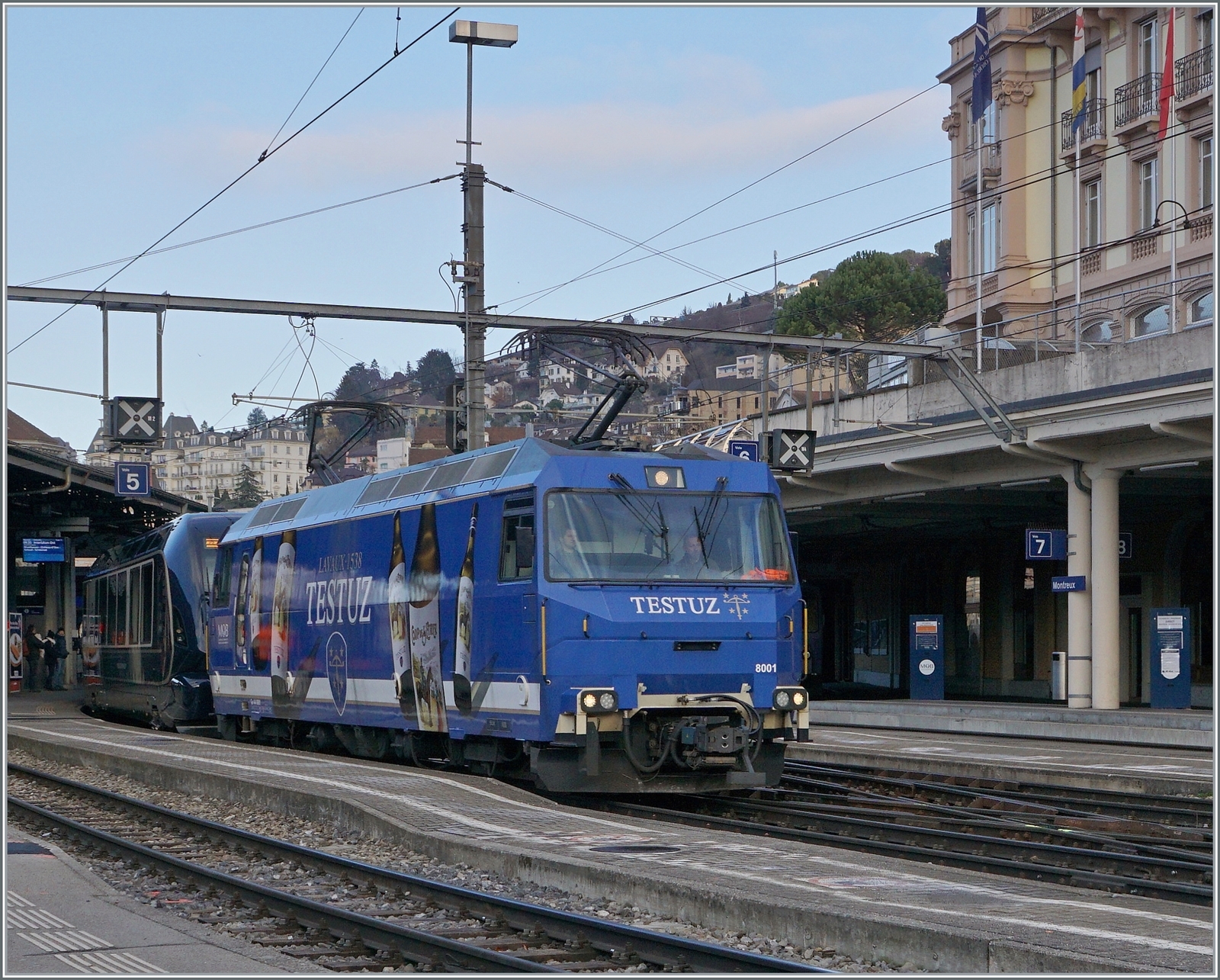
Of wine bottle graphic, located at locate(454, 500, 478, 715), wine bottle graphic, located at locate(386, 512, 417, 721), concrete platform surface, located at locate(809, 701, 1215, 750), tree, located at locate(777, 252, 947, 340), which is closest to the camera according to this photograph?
wine bottle graphic, located at locate(454, 500, 478, 715)

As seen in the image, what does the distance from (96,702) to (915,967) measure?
93.2ft

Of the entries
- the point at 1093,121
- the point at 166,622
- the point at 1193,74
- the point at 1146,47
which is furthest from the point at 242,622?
the point at 1093,121

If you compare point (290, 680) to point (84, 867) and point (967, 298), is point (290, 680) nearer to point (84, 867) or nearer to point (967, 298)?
point (84, 867)

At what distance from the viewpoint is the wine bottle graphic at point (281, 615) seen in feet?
70.5

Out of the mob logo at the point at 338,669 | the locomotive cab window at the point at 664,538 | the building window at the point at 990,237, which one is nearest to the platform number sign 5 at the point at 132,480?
the mob logo at the point at 338,669

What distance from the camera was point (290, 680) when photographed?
842 inches

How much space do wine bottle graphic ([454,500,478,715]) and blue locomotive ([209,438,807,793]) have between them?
0.07ft

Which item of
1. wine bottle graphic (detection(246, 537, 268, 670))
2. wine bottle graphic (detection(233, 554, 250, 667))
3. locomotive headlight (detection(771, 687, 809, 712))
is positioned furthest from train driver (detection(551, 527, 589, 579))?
wine bottle graphic (detection(233, 554, 250, 667))

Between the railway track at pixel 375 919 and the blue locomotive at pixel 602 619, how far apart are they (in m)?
3.01

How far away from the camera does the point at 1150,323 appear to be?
27859 mm

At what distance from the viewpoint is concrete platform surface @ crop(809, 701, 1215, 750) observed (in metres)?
22.8

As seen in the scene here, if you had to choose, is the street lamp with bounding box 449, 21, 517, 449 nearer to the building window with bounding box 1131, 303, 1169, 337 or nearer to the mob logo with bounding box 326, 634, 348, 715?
the mob logo with bounding box 326, 634, 348, 715

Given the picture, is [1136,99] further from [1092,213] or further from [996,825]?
[996,825]

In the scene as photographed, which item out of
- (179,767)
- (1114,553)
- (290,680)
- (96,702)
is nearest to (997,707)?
(1114,553)
